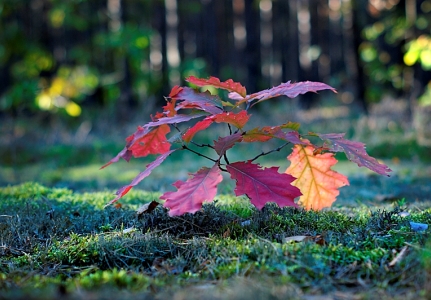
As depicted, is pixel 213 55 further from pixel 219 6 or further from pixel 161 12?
pixel 161 12

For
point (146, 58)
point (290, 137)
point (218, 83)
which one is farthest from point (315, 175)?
point (146, 58)

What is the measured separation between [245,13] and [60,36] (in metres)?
8.78

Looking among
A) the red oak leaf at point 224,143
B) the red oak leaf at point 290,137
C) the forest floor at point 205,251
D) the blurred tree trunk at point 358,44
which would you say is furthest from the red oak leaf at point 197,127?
the blurred tree trunk at point 358,44

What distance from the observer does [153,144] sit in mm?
2701

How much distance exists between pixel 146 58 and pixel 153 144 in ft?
39.6

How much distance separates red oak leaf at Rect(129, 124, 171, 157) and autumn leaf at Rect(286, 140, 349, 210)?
2.52 ft

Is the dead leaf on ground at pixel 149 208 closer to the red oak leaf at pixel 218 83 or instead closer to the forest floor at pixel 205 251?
the forest floor at pixel 205 251

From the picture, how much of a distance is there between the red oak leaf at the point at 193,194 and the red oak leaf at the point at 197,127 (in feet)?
0.72

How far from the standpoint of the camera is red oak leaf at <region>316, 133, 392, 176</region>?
7.39 feet

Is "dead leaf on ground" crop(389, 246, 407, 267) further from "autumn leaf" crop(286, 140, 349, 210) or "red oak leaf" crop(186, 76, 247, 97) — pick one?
"red oak leaf" crop(186, 76, 247, 97)

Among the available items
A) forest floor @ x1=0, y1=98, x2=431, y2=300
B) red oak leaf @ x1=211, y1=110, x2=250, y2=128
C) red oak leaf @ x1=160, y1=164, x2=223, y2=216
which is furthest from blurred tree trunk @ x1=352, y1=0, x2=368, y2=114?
red oak leaf @ x1=160, y1=164, x2=223, y2=216

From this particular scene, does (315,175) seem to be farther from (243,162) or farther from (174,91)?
(174,91)

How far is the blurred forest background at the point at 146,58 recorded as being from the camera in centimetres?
973

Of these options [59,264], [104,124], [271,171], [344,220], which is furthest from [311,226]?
[104,124]
